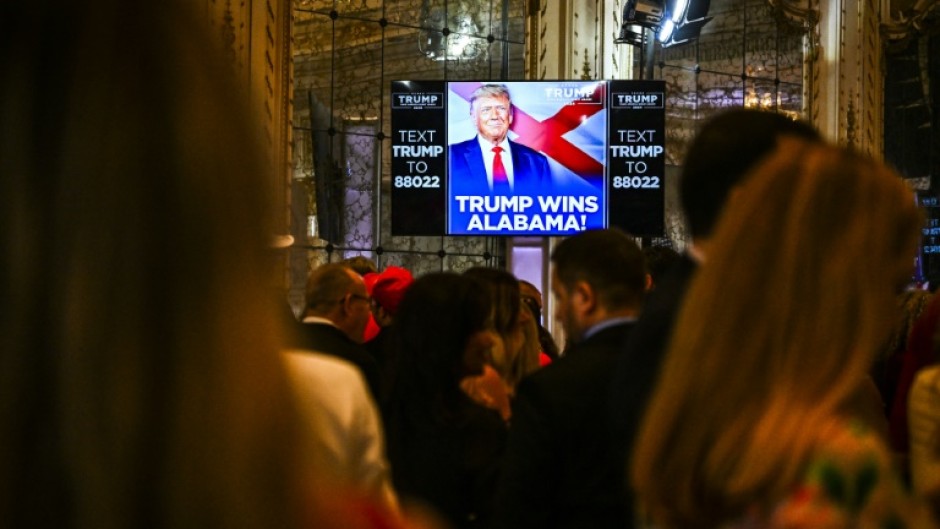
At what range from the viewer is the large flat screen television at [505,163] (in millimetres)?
8227

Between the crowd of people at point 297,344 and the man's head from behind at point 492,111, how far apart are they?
5107 millimetres

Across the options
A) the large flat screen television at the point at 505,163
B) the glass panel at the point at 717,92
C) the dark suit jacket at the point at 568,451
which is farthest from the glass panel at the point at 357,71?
the dark suit jacket at the point at 568,451

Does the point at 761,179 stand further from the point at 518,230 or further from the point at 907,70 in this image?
the point at 907,70

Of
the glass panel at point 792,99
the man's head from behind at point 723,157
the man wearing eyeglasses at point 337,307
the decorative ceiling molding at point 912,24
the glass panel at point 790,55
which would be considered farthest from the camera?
the decorative ceiling molding at point 912,24

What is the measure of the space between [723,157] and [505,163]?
→ 6.23m

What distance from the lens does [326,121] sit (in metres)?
9.80

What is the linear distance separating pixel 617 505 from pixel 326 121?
23.9 feet

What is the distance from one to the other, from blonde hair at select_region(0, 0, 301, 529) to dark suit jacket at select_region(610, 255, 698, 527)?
1.41 m

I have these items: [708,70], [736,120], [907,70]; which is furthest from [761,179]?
[907,70]

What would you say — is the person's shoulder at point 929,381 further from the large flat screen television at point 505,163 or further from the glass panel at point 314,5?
the glass panel at point 314,5

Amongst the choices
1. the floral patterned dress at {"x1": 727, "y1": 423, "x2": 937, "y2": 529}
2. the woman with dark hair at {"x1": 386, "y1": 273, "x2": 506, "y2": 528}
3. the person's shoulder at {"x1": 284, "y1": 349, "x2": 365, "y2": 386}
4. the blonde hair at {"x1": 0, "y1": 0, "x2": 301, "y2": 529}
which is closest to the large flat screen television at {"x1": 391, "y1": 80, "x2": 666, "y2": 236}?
the woman with dark hair at {"x1": 386, "y1": 273, "x2": 506, "y2": 528}

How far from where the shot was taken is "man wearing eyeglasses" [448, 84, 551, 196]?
27.0ft

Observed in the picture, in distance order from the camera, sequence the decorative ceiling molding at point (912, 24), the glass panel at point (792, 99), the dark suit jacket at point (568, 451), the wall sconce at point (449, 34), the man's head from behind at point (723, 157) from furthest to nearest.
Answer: the decorative ceiling molding at point (912, 24), the glass panel at point (792, 99), the wall sconce at point (449, 34), the dark suit jacket at point (568, 451), the man's head from behind at point (723, 157)

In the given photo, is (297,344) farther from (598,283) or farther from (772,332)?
(598,283)
